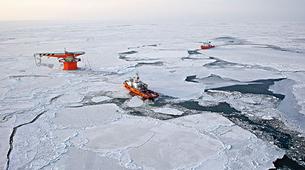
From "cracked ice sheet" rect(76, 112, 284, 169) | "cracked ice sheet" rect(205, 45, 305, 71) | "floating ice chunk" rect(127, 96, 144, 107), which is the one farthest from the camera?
"cracked ice sheet" rect(205, 45, 305, 71)

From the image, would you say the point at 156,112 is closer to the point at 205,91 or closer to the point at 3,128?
the point at 205,91

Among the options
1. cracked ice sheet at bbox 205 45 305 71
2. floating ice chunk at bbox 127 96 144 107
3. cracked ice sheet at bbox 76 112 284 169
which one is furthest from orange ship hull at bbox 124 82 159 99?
cracked ice sheet at bbox 205 45 305 71

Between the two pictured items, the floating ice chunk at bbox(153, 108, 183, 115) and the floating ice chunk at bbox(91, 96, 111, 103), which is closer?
the floating ice chunk at bbox(153, 108, 183, 115)

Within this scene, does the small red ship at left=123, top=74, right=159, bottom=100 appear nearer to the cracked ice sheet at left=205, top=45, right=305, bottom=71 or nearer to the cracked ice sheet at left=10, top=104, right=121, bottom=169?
the cracked ice sheet at left=10, top=104, right=121, bottom=169

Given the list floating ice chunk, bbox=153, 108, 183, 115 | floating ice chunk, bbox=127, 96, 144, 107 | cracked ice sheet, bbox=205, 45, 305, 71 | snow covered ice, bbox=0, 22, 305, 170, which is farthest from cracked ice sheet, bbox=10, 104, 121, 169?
cracked ice sheet, bbox=205, 45, 305, 71

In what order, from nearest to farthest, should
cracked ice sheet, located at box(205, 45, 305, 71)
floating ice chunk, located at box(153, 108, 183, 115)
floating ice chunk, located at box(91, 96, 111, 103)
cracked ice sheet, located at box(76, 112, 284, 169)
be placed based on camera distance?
cracked ice sheet, located at box(76, 112, 284, 169) < floating ice chunk, located at box(153, 108, 183, 115) < floating ice chunk, located at box(91, 96, 111, 103) < cracked ice sheet, located at box(205, 45, 305, 71)

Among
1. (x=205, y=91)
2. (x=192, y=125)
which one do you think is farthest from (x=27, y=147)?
(x=205, y=91)

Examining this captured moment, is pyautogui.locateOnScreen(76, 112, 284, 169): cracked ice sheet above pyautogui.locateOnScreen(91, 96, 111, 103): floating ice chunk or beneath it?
above

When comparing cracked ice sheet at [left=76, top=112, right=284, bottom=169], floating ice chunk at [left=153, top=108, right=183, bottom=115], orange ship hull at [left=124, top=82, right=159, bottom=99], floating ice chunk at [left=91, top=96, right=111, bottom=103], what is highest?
orange ship hull at [left=124, top=82, right=159, bottom=99]

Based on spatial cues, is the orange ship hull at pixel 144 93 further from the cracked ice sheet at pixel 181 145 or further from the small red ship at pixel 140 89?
the cracked ice sheet at pixel 181 145

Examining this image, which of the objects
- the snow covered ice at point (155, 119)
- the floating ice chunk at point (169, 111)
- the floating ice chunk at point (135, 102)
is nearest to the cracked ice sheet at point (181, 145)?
the snow covered ice at point (155, 119)
